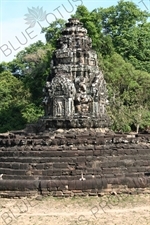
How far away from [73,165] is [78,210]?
3240 mm

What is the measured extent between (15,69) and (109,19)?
14.9 metres

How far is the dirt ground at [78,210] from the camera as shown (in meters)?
11.1

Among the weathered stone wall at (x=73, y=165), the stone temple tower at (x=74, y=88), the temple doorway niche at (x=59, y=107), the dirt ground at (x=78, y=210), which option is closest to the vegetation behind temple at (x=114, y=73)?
the stone temple tower at (x=74, y=88)

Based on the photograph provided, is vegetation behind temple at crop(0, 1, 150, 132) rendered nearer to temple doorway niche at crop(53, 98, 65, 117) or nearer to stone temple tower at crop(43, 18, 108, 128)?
stone temple tower at crop(43, 18, 108, 128)

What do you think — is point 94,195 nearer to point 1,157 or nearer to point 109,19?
point 1,157

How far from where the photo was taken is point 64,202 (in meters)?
13.4

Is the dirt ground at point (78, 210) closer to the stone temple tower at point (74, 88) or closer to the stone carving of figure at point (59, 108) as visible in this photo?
the stone temple tower at point (74, 88)

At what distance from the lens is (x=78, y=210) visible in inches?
484

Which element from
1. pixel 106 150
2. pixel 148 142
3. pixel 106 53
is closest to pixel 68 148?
pixel 106 150

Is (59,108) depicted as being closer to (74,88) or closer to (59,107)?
(59,107)

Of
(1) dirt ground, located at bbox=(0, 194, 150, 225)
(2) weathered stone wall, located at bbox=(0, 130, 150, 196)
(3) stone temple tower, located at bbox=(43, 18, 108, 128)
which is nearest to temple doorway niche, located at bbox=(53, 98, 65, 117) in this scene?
(3) stone temple tower, located at bbox=(43, 18, 108, 128)

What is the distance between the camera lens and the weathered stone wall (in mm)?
14109

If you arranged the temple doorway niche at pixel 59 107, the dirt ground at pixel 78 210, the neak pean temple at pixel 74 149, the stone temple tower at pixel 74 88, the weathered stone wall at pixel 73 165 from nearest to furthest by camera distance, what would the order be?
the dirt ground at pixel 78 210 → the weathered stone wall at pixel 73 165 → the neak pean temple at pixel 74 149 → the stone temple tower at pixel 74 88 → the temple doorway niche at pixel 59 107

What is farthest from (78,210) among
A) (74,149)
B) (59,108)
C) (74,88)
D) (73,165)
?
(74,88)
